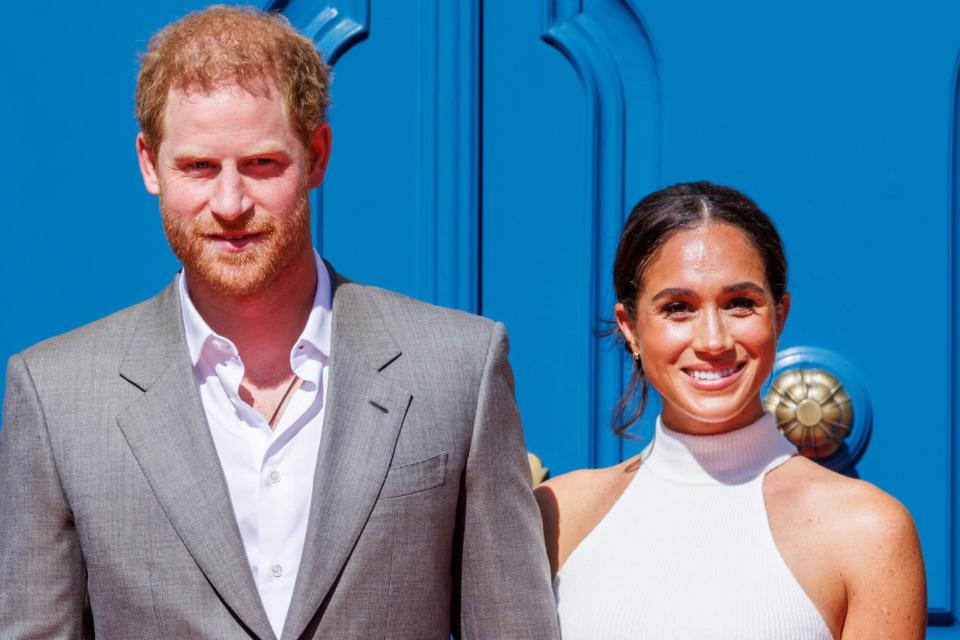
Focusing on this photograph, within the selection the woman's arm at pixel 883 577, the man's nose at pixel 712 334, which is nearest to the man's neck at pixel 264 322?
the man's nose at pixel 712 334

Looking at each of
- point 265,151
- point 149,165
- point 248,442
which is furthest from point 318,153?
point 248,442

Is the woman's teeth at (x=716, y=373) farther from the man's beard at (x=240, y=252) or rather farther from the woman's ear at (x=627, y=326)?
the man's beard at (x=240, y=252)

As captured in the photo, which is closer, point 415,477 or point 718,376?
point 415,477

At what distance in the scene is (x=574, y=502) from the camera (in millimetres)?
2252

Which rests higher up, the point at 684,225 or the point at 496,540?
the point at 684,225

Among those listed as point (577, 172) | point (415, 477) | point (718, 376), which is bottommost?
point (415, 477)

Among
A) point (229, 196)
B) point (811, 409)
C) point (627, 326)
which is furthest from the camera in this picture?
point (811, 409)

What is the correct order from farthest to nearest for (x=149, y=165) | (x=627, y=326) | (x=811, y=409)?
1. (x=811, y=409)
2. (x=627, y=326)
3. (x=149, y=165)

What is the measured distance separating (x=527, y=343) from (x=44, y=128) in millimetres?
840

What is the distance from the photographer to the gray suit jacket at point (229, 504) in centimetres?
189

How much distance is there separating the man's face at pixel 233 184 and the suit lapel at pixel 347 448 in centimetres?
16

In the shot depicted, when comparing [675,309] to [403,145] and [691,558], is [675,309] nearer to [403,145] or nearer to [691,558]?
[691,558]

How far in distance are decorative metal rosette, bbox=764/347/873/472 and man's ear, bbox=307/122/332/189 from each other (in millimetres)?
806

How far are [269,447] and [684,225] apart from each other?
67 centimetres
